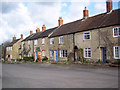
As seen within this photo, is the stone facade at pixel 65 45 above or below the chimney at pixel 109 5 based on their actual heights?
below

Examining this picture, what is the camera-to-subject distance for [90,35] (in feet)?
66.8

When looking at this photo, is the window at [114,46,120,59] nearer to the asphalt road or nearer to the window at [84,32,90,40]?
the window at [84,32,90,40]

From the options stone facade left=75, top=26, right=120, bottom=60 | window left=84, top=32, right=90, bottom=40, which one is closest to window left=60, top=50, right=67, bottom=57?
stone facade left=75, top=26, right=120, bottom=60

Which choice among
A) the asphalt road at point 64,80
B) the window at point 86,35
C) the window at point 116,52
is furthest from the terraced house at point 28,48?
the asphalt road at point 64,80

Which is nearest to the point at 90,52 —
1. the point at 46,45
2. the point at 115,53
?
the point at 115,53

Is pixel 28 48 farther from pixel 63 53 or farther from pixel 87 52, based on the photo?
pixel 87 52

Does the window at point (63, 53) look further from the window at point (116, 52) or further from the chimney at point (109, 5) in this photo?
the chimney at point (109, 5)

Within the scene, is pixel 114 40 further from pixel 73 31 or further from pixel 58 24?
pixel 58 24

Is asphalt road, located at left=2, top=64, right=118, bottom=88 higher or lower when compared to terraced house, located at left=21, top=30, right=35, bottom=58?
lower

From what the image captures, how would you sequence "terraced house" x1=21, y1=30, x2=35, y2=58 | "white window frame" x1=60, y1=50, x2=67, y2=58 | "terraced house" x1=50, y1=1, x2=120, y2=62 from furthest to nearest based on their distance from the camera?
"terraced house" x1=21, y1=30, x2=35, y2=58
"white window frame" x1=60, y1=50, x2=67, y2=58
"terraced house" x1=50, y1=1, x2=120, y2=62

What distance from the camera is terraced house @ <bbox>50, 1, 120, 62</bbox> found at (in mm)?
17281

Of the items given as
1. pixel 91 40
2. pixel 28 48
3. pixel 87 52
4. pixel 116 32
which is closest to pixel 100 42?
pixel 91 40

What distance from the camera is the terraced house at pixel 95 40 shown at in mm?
17281

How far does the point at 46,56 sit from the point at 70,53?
8821mm
